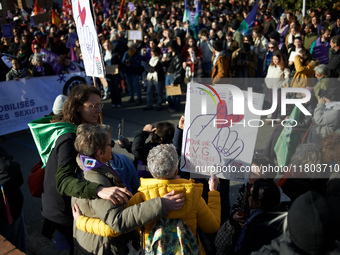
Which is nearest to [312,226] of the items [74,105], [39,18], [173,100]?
[74,105]

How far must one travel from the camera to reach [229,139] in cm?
312

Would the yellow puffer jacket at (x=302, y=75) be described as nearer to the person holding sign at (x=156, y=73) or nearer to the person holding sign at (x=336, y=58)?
the person holding sign at (x=336, y=58)

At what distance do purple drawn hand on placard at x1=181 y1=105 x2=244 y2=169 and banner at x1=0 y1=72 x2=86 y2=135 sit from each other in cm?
534

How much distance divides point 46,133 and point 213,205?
4.87 ft

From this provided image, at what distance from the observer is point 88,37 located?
3.53 m

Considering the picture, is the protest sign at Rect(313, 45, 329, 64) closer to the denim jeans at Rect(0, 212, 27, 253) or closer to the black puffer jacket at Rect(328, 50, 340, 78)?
the black puffer jacket at Rect(328, 50, 340, 78)

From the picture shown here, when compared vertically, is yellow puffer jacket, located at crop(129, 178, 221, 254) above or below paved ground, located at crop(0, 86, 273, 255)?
above

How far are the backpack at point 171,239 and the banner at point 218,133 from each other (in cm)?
109

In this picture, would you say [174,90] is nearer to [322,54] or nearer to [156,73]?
[156,73]

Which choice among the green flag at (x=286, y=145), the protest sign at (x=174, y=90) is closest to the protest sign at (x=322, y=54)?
the protest sign at (x=174, y=90)

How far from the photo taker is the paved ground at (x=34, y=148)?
382 cm

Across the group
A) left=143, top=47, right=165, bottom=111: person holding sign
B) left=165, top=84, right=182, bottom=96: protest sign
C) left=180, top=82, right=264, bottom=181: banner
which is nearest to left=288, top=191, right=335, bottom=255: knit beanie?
left=180, top=82, right=264, bottom=181: banner

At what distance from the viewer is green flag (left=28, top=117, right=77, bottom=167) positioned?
Result: 9.00 ft

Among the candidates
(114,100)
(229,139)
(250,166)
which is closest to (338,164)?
(250,166)
